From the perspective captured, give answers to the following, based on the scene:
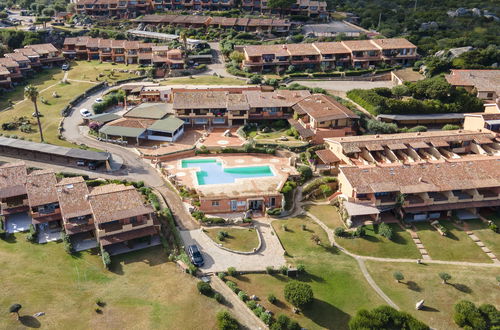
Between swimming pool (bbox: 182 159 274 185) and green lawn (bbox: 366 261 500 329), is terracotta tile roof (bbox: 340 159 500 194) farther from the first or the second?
swimming pool (bbox: 182 159 274 185)

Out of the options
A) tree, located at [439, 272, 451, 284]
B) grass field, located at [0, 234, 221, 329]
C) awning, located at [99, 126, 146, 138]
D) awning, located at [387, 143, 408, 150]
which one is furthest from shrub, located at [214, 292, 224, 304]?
awning, located at [99, 126, 146, 138]

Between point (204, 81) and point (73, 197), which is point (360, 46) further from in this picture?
point (73, 197)

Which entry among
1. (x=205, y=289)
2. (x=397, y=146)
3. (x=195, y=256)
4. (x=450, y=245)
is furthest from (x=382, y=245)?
(x=205, y=289)

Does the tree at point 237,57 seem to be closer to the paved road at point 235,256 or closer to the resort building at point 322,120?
the resort building at point 322,120

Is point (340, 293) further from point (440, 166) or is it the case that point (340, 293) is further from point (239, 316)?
point (440, 166)

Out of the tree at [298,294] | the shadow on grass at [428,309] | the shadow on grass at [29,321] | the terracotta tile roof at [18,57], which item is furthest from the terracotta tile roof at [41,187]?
the terracotta tile roof at [18,57]

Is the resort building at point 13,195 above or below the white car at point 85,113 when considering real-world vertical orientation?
below
